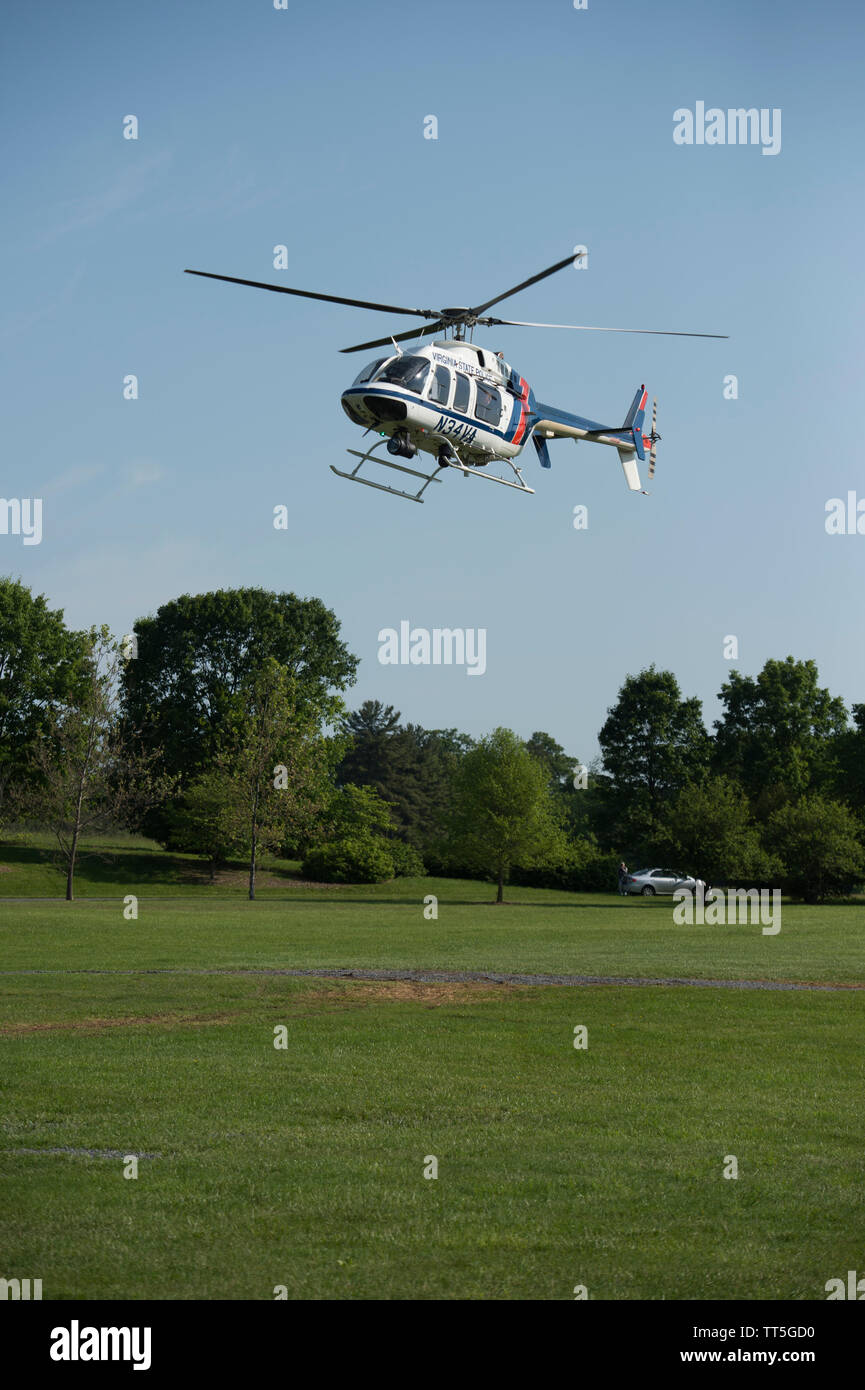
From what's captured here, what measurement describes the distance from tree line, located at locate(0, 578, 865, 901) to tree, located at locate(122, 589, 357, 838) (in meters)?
0.11

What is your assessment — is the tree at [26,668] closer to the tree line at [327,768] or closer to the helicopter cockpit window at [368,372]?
the tree line at [327,768]

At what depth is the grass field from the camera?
7.85m

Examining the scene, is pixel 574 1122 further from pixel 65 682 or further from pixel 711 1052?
pixel 65 682

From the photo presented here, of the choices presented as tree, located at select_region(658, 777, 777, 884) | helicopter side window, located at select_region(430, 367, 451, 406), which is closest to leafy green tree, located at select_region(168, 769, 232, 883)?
tree, located at select_region(658, 777, 777, 884)

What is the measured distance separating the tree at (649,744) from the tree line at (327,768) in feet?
0.40

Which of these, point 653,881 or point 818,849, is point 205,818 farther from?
point 818,849

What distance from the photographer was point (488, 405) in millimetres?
23391

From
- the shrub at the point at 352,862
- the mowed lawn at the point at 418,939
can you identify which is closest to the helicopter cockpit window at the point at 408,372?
the mowed lawn at the point at 418,939

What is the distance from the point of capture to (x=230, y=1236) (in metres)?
8.32

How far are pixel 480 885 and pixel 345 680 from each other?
56.3 ft

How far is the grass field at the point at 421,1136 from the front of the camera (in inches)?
309

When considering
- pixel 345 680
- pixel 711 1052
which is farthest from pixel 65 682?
pixel 711 1052

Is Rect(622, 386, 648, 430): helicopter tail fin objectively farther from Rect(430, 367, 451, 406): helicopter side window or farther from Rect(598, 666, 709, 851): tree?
Rect(598, 666, 709, 851): tree

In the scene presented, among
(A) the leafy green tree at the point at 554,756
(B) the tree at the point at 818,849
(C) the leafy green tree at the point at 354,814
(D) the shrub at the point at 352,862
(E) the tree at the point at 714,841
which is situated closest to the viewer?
(B) the tree at the point at 818,849
